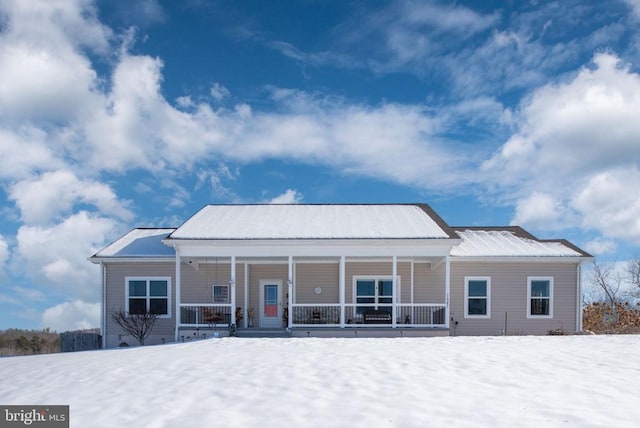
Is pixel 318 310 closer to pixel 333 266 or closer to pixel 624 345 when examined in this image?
pixel 333 266

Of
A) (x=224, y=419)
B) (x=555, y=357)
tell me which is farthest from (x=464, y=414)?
(x=555, y=357)

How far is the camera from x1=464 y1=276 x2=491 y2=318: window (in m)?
18.7

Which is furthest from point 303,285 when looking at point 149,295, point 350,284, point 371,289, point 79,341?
point 79,341

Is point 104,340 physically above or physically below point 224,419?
below

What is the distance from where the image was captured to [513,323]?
18.7 metres

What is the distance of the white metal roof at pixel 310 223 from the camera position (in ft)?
54.9

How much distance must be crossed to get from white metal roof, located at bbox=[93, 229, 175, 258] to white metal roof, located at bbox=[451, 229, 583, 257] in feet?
37.4

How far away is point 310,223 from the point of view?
1844 centimetres

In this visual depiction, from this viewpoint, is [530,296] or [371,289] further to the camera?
[371,289]

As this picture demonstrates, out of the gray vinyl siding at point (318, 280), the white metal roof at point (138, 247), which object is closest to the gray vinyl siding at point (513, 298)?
the gray vinyl siding at point (318, 280)

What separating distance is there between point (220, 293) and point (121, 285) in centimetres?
380

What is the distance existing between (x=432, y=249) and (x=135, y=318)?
11.2 meters

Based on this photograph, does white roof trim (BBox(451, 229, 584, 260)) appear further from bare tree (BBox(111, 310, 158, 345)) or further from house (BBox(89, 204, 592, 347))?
bare tree (BBox(111, 310, 158, 345))

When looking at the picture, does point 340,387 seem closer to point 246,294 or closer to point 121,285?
point 246,294
